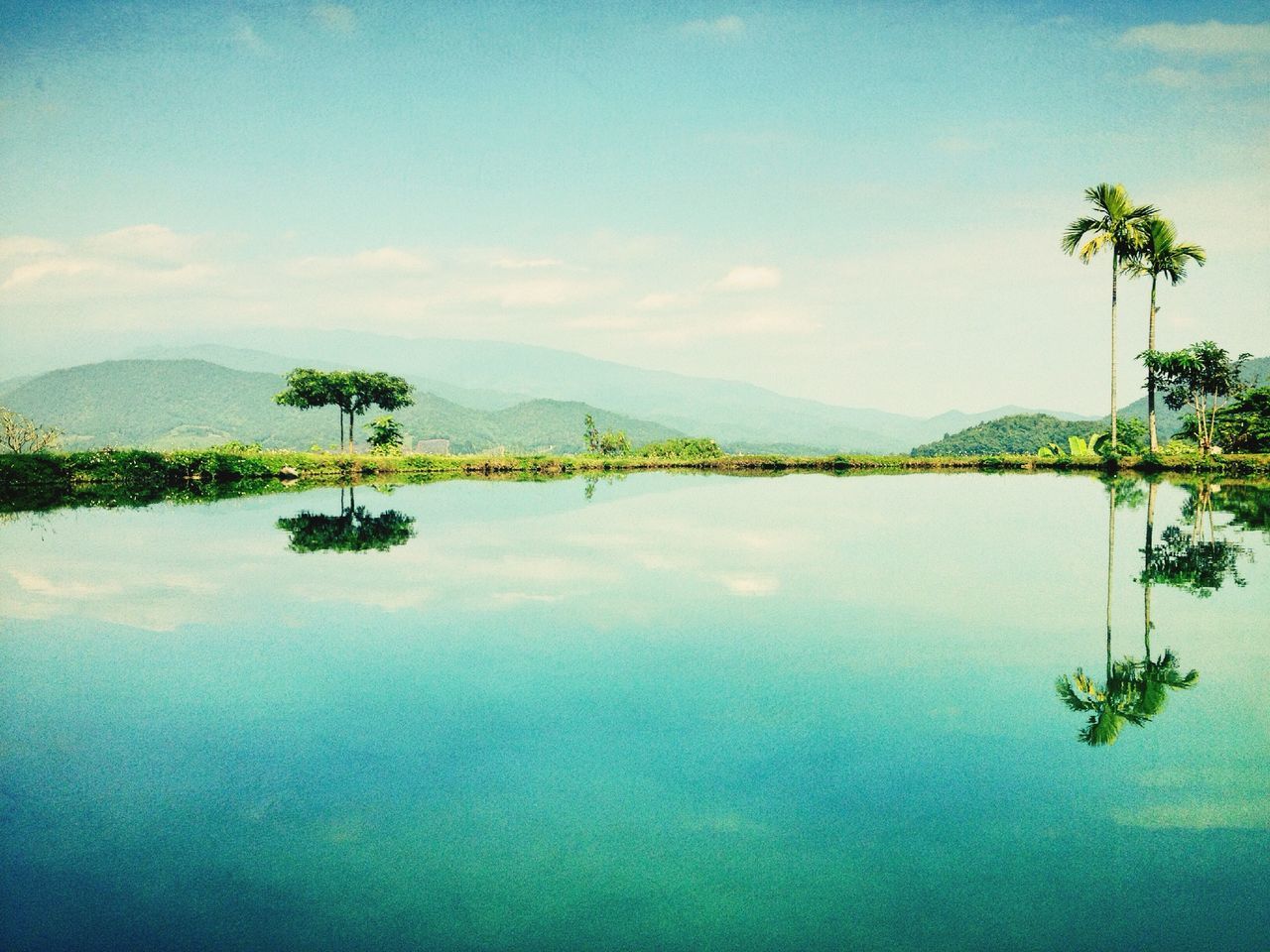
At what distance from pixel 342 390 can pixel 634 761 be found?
5570 centimetres

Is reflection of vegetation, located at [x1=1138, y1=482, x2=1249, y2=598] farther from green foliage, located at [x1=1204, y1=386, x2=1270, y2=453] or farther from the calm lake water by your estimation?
green foliage, located at [x1=1204, y1=386, x2=1270, y2=453]

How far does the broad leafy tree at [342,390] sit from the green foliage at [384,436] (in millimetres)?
5595

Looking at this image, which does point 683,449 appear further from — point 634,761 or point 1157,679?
point 634,761

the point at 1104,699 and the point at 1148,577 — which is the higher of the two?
the point at 1148,577

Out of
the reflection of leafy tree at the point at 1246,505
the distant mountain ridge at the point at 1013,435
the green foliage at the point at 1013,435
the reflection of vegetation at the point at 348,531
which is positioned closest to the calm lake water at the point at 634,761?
the reflection of vegetation at the point at 348,531

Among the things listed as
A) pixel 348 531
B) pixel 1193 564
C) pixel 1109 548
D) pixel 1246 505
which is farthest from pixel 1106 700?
pixel 1246 505

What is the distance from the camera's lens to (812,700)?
20.2ft

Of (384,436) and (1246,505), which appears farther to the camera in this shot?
(384,436)


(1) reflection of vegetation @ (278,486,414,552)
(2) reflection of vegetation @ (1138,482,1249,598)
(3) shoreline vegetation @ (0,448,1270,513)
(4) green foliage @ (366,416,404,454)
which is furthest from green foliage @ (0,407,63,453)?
(2) reflection of vegetation @ (1138,482,1249,598)

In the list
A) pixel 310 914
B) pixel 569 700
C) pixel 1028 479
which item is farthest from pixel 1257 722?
pixel 1028 479

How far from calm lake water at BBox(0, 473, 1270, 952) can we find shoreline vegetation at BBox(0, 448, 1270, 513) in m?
20.1

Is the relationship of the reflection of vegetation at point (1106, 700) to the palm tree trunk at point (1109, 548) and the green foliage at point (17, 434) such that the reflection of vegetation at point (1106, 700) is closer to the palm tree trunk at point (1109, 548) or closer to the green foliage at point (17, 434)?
the palm tree trunk at point (1109, 548)

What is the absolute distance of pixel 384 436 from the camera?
48469 mm

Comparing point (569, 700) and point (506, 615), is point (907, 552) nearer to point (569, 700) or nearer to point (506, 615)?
point (506, 615)
